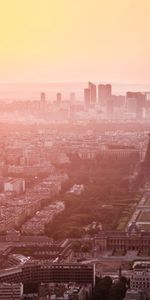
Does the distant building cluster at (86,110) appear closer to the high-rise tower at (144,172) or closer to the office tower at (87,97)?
the office tower at (87,97)

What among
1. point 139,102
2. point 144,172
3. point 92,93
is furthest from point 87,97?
point 144,172

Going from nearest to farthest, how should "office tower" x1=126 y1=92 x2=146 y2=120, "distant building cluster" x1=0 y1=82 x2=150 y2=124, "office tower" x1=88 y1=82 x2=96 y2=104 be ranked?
"distant building cluster" x1=0 y1=82 x2=150 y2=124 < "office tower" x1=126 y1=92 x2=146 y2=120 < "office tower" x1=88 y1=82 x2=96 y2=104

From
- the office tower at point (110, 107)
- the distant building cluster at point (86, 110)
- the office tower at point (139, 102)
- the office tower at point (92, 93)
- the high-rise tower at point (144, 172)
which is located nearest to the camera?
the high-rise tower at point (144, 172)

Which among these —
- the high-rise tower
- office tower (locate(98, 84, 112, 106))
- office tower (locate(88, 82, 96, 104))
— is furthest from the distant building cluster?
the high-rise tower

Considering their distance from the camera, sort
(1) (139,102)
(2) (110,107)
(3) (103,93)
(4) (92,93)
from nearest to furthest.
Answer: (1) (139,102) < (2) (110,107) < (3) (103,93) < (4) (92,93)

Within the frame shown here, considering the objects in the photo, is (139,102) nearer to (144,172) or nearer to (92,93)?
(92,93)

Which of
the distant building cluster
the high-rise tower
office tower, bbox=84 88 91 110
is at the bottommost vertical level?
the high-rise tower

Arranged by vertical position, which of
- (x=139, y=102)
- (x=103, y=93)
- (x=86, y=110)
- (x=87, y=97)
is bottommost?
(x=86, y=110)

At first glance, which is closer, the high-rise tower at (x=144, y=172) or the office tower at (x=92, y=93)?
the high-rise tower at (x=144, y=172)

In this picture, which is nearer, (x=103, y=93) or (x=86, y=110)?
(x=86, y=110)

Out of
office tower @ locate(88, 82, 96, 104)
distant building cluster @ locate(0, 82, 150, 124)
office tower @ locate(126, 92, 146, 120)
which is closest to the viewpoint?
distant building cluster @ locate(0, 82, 150, 124)

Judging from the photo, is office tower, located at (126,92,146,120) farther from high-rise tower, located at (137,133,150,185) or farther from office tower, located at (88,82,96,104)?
high-rise tower, located at (137,133,150,185)

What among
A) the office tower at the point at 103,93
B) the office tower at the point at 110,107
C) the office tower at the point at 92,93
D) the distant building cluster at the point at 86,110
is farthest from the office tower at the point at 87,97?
the office tower at the point at 110,107
